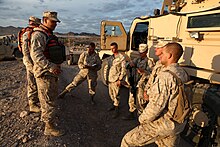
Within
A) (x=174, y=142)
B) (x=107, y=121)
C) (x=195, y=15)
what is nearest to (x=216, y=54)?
(x=195, y=15)

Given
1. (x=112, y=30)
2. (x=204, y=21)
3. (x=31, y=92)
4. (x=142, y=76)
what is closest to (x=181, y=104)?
(x=204, y=21)

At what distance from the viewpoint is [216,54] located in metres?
3.27

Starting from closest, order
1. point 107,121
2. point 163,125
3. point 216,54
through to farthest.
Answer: point 163,125 < point 216,54 < point 107,121

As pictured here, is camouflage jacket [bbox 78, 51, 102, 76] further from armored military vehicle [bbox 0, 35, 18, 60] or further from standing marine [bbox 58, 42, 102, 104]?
armored military vehicle [bbox 0, 35, 18, 60]

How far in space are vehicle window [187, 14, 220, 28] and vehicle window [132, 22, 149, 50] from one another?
187 cm

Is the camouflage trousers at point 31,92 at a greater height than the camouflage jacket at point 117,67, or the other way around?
the camouflage jacket at point 117,67

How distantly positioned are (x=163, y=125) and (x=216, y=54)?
1.74 m

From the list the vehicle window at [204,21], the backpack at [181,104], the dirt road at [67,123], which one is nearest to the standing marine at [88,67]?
the dirt road at [67,123]

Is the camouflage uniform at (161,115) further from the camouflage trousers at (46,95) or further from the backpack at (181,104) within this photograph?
the camouflage trousers at (46,95)

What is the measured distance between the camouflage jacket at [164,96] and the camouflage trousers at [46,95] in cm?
164

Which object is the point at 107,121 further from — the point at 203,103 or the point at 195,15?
the point at 195,15

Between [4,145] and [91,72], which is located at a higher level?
[91,72]

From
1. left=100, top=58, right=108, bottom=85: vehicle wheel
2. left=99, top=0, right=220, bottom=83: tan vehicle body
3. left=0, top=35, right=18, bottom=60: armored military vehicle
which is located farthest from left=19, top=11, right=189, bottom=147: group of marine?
left=0, top=35, right=18, bottom=60: armored military vehicle

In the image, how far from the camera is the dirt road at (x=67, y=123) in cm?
324
